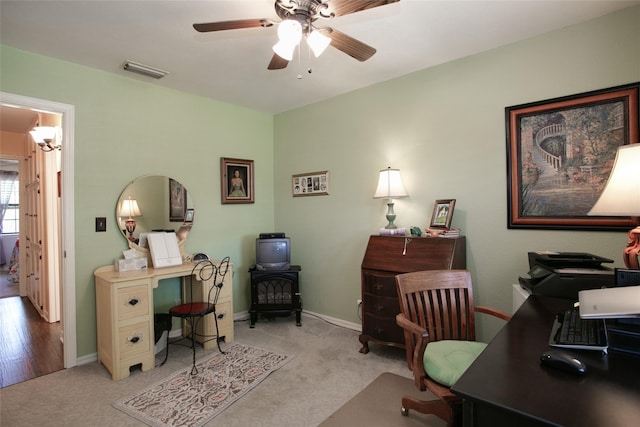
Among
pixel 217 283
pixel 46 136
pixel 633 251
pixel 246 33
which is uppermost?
pixel 246 33

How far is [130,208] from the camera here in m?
3.08

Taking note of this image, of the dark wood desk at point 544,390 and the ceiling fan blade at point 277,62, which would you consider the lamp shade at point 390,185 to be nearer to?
the ceiling fan blade at point 277,62

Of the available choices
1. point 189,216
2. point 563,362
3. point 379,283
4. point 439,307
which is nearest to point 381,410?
point 439,307

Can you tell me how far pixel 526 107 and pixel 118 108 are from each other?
3.50 metres

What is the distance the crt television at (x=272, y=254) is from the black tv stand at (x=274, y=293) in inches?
3.2

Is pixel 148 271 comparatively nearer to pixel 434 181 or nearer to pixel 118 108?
pixel 118 108

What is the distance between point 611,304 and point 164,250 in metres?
3.17

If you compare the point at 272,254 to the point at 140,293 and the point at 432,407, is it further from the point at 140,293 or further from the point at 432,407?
the point at 432,407

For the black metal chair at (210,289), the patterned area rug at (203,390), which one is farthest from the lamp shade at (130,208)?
the patterned area rug at (203,390)

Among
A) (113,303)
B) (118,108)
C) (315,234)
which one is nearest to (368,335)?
(315,234)

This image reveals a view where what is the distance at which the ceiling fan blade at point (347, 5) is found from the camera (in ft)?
5.07

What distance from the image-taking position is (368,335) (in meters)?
2.84

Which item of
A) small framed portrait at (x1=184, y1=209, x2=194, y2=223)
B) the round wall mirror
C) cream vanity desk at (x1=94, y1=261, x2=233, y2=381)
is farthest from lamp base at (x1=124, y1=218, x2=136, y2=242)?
small framed portrait at (x1=184, y1=209, x2=194, y2=223)

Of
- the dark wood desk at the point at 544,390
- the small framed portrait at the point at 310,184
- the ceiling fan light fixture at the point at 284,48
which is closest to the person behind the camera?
the dark wood desk at the point at 544,390
